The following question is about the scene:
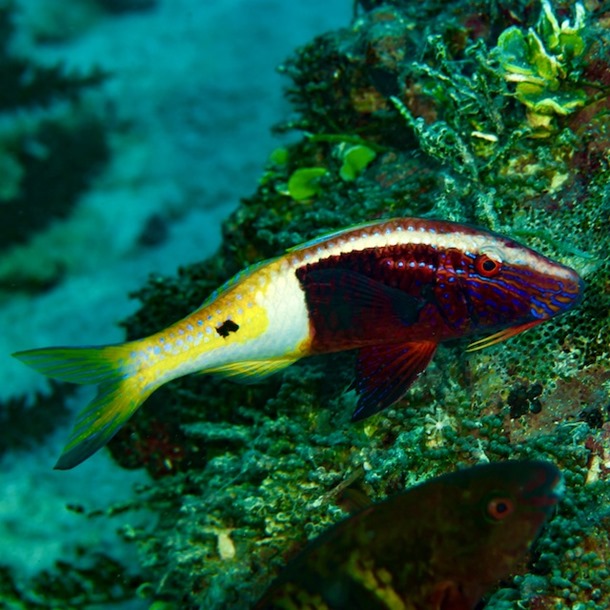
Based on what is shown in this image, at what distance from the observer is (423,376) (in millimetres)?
3227

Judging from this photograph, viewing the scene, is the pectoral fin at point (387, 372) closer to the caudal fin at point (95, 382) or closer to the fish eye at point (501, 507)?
the fish eye at point (501, 507)

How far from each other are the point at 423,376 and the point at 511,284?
89 cm

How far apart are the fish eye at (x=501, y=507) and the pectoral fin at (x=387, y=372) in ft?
3.04

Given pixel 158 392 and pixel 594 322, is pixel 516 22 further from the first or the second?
pixel 158 392

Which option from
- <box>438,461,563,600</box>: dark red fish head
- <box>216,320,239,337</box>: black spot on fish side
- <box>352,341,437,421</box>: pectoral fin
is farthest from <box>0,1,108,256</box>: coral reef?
<box>438,461,563,600</box>: dark red fish head

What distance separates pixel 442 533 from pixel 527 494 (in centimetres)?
29

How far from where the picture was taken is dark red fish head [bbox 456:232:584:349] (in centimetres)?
249

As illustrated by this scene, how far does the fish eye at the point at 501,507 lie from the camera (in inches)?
68.7

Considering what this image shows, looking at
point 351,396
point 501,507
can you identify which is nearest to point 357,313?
point 351,396

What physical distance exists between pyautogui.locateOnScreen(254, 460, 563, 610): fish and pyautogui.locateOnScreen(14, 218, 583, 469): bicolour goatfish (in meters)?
0.87

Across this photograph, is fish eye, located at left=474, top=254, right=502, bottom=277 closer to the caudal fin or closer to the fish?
the fish

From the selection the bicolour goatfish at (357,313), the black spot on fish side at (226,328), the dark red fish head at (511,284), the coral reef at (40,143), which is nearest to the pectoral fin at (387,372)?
the bicolour goatfish at (357,313)

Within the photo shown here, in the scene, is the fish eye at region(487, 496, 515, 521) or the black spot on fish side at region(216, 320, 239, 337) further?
the black spot on fish side at region(216, 320, 239, 337)

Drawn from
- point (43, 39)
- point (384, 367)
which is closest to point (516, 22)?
point (384, 367)
